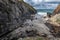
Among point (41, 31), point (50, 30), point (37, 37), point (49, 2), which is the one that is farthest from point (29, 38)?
A: point (49, 2)

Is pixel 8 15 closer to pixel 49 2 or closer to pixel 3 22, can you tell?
pixel 3 22

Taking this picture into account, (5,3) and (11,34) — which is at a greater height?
(5,3)

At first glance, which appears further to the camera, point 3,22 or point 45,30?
point 45,30

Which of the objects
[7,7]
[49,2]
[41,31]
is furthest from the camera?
[49,2]

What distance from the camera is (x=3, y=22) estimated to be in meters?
9.49

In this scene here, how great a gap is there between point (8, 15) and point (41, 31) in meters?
2.64

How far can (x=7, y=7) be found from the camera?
33.0ft

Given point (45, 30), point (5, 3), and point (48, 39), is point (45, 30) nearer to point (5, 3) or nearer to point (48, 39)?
point (48, 39)

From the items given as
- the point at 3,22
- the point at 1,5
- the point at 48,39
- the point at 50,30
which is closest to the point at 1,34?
the point at 3,22

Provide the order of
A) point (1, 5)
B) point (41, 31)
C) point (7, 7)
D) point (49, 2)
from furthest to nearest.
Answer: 1. point (49, 2)
2. point (41, 31)
3. point (7, 7)
4. point (1, 5)

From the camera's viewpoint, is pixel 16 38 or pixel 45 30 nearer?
pixel 16 38

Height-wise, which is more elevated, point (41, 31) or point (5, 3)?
point (5, 3)

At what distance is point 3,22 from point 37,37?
2.37m

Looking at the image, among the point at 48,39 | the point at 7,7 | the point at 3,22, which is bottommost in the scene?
the point at 48,39
